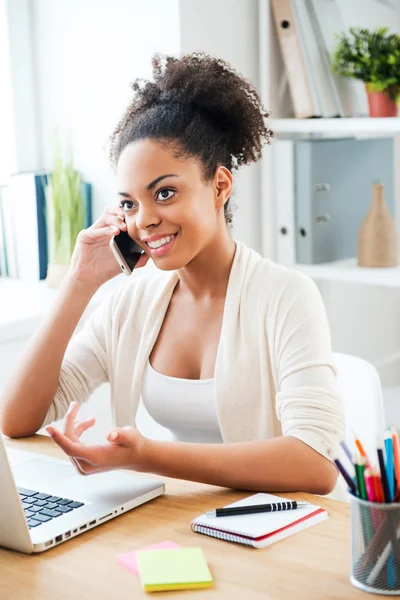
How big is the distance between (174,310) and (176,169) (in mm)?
292

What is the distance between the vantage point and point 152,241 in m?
1.59

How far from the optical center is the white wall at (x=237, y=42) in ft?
8.27

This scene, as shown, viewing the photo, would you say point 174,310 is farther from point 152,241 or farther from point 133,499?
point 133,499

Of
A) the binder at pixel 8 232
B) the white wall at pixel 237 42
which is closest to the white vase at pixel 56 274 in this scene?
the binder at pixel 8 232

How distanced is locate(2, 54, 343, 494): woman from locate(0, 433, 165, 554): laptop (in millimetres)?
188

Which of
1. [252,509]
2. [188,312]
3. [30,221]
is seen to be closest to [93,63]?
[30,221]

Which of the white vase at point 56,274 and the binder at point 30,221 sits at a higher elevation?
the binder at point 30,221

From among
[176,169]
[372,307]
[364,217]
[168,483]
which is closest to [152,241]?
[176,169]

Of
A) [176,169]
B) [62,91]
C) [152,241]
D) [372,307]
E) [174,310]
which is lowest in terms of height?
[372,307]

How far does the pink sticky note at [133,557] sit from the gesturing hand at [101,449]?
0.55 feet

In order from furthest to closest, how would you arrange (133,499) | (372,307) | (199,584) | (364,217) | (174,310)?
(372,307), (364,217), (174,310), (133,499), (199,584)

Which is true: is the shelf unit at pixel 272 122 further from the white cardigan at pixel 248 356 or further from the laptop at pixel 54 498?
the laptop at pixel 54 498

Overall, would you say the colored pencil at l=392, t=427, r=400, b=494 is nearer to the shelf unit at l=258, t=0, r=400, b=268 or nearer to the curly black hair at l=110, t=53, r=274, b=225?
the curly black hair at l=110, t=53, r=274, b=225

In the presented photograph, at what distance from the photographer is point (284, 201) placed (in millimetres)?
2707
